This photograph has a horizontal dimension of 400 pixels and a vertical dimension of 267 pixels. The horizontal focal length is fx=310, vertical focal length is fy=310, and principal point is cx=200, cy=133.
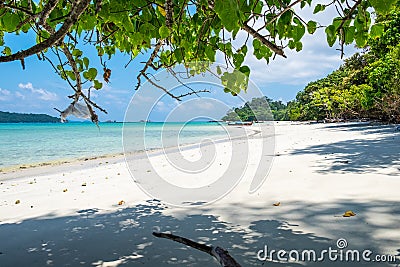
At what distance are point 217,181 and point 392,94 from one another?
1831cm

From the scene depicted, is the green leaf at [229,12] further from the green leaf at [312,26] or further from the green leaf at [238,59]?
the green leaf at [312,26]

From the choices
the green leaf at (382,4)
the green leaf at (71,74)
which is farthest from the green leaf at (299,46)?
the green leaf at (71,74)

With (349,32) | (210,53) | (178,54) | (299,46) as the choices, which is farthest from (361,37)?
(178,54)

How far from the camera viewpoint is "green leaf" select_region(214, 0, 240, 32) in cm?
115

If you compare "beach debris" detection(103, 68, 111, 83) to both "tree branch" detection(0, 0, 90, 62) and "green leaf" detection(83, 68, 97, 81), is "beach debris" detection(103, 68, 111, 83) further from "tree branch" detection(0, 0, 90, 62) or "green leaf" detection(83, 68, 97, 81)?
"tree branch" detection(0, 0, 90, 62)

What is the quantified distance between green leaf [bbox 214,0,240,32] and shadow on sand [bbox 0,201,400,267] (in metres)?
1.78

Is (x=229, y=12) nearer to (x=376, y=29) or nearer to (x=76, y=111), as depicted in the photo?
(x=376, y=29)

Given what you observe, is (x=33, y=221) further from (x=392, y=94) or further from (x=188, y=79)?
(x=392, y=94)

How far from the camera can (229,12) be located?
1174 mm

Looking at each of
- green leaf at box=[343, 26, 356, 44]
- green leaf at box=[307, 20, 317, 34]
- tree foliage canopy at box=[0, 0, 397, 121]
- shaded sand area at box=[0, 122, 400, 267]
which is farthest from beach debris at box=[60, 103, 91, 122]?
green leaf at box=[343, 26, 356, 44]

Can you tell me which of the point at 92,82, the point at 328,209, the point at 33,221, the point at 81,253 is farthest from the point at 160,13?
the point at 33,221

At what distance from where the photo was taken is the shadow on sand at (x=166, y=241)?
248 centimetres

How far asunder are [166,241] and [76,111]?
1.40 meters

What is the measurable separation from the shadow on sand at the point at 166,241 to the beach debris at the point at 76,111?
1182 millimetres
